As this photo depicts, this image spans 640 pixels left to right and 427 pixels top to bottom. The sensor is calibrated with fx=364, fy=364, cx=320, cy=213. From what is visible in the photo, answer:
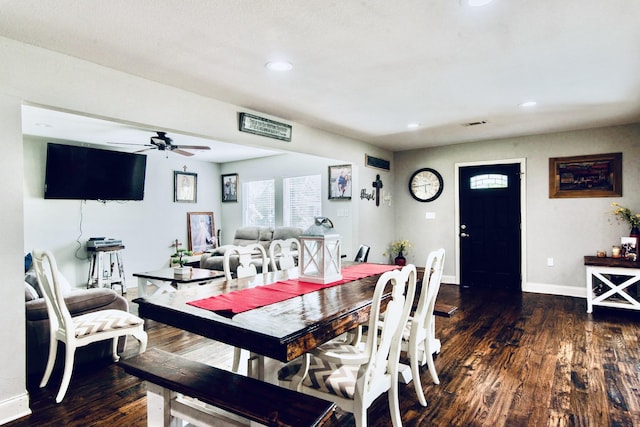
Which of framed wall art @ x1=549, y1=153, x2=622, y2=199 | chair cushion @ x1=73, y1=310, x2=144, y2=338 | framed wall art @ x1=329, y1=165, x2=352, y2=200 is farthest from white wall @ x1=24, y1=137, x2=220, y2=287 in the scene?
framed wall art @ x1=549, y1=153, x2=622, y2=199

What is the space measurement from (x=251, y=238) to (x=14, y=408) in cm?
505

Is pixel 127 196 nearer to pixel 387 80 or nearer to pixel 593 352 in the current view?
pixel 387 80

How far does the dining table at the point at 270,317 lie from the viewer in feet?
5.08

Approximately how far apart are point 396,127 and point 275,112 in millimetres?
1703

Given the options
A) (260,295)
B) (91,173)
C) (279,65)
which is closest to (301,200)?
(91,173)

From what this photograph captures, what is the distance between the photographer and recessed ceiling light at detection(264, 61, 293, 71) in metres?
2.75

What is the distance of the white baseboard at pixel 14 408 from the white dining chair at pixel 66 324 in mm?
171

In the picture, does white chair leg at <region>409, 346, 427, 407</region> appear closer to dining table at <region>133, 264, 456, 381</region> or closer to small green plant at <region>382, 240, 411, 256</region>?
dining table at <region>133, 264, 456, 381</region>

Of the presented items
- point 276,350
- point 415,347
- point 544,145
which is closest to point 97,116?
point 276,350

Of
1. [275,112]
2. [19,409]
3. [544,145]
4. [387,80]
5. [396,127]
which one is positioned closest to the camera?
[19,409]

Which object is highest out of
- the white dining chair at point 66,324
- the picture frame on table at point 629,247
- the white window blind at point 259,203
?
the white window blind at point 259,203

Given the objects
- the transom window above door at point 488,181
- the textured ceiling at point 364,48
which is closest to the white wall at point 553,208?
the transom window above door at point 488,181

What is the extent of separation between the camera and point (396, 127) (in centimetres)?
484

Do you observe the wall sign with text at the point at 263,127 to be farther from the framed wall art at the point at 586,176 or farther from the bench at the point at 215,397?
the framed wall art at the point at 586,176
